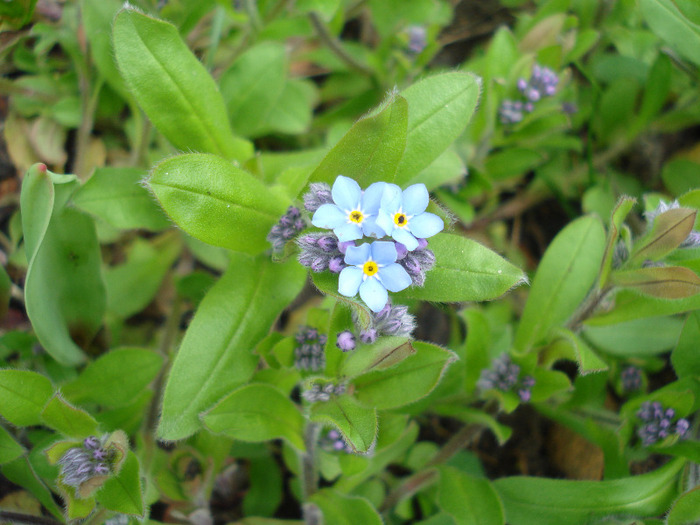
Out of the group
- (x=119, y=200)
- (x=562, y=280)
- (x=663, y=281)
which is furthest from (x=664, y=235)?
(x=119, y=200)

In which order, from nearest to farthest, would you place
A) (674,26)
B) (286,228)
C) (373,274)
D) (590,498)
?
(373,274)
(286,228)
(590,498)
(674,26)

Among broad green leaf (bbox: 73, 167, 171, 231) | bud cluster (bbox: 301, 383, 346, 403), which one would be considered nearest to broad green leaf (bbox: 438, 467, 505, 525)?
bud cluster (bbox: 301, 383, 346, 403)

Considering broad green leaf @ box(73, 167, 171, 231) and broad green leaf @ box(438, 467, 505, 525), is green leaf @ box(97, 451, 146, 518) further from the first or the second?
broad green leaf @ box(438, 467, 505, 525)

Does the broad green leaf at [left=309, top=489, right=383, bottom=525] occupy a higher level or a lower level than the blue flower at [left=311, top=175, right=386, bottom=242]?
lower

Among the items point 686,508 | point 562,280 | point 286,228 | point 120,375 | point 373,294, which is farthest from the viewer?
point 562,280

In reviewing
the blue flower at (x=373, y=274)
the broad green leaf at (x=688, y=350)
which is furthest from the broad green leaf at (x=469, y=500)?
the blue flower at (x=373, y=274)

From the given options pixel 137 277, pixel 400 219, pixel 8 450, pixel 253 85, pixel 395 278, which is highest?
pixel 400 219

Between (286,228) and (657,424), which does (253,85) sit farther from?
(657,424)

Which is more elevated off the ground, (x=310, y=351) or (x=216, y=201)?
(x=216, y=201)
